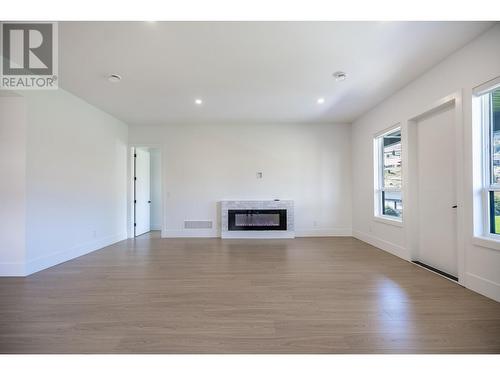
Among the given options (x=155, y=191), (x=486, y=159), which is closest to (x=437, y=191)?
(x=486, y=159)

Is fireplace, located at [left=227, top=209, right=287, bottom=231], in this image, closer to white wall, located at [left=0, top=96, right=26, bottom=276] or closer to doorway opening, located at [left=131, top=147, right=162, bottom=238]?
doorway opening, located at [left=131, top=147, right=162, bottom=238]

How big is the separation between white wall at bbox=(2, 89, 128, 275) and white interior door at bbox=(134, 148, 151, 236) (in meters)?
0.68

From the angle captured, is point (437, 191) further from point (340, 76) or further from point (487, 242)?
point (340, 76)

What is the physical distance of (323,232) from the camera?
599 cm

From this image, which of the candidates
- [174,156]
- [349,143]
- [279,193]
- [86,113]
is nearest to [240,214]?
[279,193]

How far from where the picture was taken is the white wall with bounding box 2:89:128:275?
3377mm

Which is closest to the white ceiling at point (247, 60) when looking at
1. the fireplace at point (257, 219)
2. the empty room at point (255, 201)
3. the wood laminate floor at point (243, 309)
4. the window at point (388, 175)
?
the empty room at point (255, 201)

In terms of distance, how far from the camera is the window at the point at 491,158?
101 inches

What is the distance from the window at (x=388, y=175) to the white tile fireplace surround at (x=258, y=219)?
193cm

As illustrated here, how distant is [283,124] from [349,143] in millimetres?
1732

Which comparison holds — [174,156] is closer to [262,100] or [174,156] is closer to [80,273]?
[262,100]

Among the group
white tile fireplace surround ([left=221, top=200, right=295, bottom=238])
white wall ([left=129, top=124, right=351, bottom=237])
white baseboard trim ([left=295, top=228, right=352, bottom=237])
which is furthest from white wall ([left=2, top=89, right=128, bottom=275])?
white baseboard trim ([left=295, top=228, right=352, bottom=237])

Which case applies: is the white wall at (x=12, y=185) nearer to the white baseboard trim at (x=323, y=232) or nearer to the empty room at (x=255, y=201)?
the empty room at (x=255, y=201)

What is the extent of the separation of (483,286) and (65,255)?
5.62 m
